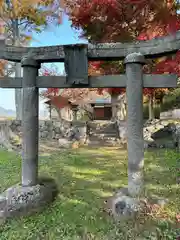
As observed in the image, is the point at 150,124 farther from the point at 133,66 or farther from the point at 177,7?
the point at 133,66

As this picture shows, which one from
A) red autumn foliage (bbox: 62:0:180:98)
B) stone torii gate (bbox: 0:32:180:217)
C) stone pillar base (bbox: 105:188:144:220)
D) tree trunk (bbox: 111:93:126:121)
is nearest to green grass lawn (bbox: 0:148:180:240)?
stone pillar base (bbox: 105:188:144:220)

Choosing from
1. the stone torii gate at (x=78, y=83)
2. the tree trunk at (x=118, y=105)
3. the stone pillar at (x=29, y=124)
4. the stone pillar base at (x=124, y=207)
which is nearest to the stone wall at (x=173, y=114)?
the tree trunk at (x=118, y=105)

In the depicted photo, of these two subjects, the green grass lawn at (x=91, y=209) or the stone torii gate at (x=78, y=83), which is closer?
the green grass lawn at (x=91, y=209)

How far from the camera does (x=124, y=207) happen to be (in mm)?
3488

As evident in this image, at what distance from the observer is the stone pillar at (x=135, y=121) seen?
11.9ft

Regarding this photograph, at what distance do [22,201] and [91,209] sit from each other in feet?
3.99

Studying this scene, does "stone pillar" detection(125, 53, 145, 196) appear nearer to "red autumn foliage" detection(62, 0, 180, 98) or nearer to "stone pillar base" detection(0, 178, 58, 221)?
"stone pillar base" detection(0, 178, 58, 221)

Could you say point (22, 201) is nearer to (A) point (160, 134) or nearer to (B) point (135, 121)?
(B) point (135, 121)

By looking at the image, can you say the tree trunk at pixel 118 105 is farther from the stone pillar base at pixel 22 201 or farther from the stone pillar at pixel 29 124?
the stone pillar base at pixel 22 201

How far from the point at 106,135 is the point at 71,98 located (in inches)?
357

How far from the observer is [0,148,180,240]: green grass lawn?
3195mm

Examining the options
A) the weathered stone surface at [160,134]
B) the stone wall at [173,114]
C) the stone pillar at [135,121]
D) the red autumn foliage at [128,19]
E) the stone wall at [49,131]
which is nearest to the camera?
the stone pillar at [135,121]

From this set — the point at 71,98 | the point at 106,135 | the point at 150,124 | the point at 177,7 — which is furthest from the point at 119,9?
the point at 71,98

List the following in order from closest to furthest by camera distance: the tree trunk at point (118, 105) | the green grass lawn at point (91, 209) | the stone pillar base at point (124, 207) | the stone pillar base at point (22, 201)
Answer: the green grass lawn at point (91, 209) → the stone pillar base at point (124, 207) → the stone pillar base at point (22, 201) → the tree trunk at point (118, 105)
